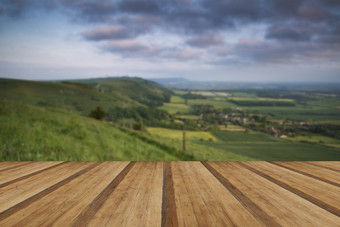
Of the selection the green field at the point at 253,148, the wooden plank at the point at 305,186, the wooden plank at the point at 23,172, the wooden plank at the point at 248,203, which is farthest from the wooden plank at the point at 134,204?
the green field at the point at 253,148

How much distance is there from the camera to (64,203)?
1.31 metres

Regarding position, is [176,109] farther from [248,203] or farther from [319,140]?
[248,203]

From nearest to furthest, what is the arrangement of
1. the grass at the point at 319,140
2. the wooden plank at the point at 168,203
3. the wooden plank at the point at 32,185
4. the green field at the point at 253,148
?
the wooden plank at the point at 168,203 < the wooden plank at the point at 32,185 < the green field at the point at 253,148 < the grass at the point at 319,140

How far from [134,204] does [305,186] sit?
1.75 m

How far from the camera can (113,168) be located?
2.28 m

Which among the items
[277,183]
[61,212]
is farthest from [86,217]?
[277,183]

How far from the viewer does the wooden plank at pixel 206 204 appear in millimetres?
1074

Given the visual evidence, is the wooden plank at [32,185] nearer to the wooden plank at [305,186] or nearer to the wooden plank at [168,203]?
the wooden plank at [168,203]

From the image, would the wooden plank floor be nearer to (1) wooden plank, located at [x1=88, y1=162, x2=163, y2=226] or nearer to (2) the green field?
(1) wooden plank, located at [x1=88, y1=162, x2=163, y2=226]

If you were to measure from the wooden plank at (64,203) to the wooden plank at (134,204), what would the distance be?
6.6 inches

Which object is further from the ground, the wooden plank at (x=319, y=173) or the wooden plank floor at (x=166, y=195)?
the wooden plank floor at (x=166, y=195)

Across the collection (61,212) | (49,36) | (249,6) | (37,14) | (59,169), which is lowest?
(59,169)

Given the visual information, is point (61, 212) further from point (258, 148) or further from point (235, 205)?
point (258, 148)

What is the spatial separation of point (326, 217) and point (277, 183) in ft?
2.29
